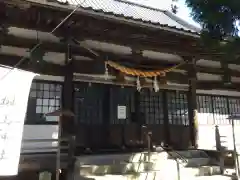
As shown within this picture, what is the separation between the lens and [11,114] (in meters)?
4.65

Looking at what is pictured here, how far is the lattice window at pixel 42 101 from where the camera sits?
8477 millimetres

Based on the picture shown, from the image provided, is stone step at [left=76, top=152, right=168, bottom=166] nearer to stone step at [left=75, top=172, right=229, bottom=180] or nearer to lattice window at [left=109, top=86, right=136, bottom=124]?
stone step at [left=75, top=172, right=229, bottom=180]

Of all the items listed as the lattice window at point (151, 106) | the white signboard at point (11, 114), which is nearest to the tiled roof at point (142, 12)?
the lattice window at point (151, 106)

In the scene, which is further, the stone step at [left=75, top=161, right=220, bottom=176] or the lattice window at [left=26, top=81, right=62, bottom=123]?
the lattice window at [left=26, top=81, right=62, bottom=123]

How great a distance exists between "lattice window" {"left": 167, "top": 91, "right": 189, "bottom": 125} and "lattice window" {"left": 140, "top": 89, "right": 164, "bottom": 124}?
42 cm

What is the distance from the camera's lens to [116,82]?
977 cm

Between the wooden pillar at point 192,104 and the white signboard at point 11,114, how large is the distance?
7085mm

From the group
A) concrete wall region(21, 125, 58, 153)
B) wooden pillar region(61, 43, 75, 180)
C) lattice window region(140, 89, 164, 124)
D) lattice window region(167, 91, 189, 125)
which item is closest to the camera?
concrete wall region(21, 125, 58, 153)

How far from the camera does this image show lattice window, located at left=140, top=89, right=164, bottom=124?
10.6m

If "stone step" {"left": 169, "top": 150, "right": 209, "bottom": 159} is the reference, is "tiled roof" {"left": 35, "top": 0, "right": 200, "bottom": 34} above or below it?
above

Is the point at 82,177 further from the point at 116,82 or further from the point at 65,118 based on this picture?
the point at 116,82

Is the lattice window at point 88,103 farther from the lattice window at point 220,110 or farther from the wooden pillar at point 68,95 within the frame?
the lattice window at point 220,110

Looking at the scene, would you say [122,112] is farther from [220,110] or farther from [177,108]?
[220,110]

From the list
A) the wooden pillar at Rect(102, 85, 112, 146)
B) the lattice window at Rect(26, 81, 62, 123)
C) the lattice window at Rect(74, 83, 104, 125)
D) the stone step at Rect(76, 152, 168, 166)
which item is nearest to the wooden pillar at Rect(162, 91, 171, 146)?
the stone step at Rect(76, 152, 168, 166)
